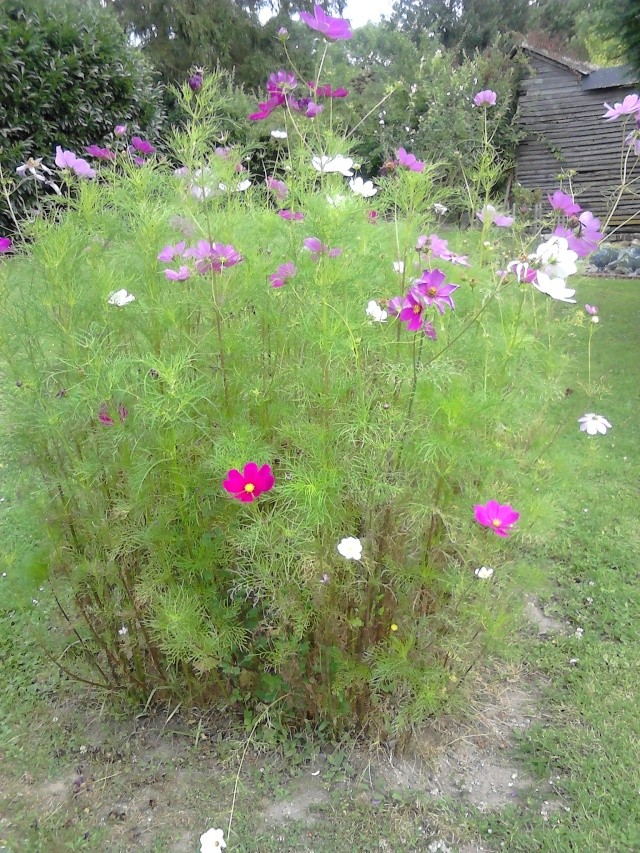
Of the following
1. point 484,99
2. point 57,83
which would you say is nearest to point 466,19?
point 57,83

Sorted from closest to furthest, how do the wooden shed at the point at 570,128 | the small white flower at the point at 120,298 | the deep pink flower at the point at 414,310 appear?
the deep pink flower at the point at 414,310 → the small white flower at the point at 120,298 → the wooden shed at the point at 570,128

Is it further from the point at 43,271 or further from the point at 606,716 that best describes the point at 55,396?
the point at 606,716

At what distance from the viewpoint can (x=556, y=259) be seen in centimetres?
132

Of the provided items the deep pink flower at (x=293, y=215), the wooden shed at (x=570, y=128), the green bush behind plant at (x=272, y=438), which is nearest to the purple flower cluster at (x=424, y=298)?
the green bush behind plant at (x=272, y=438)

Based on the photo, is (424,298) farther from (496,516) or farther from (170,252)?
(170,252)

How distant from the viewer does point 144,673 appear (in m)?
1.94

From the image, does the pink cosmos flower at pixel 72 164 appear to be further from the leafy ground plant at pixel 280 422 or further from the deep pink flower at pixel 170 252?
the deep pink flower at pixel 170 252

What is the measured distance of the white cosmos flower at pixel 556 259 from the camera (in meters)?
1.31

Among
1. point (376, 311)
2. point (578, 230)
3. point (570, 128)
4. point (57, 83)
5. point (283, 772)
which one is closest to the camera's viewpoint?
point (376, 311)

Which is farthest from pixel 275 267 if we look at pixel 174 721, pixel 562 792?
pixel 562 792

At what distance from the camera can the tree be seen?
2362 cm

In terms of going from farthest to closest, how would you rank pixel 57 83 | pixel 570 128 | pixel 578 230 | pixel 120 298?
pixel 570 128 → pixel 57 83 → pixel 578 230 → pixel 120 298

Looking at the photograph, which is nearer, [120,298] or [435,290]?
[435,290]

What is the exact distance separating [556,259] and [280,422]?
73 cm
